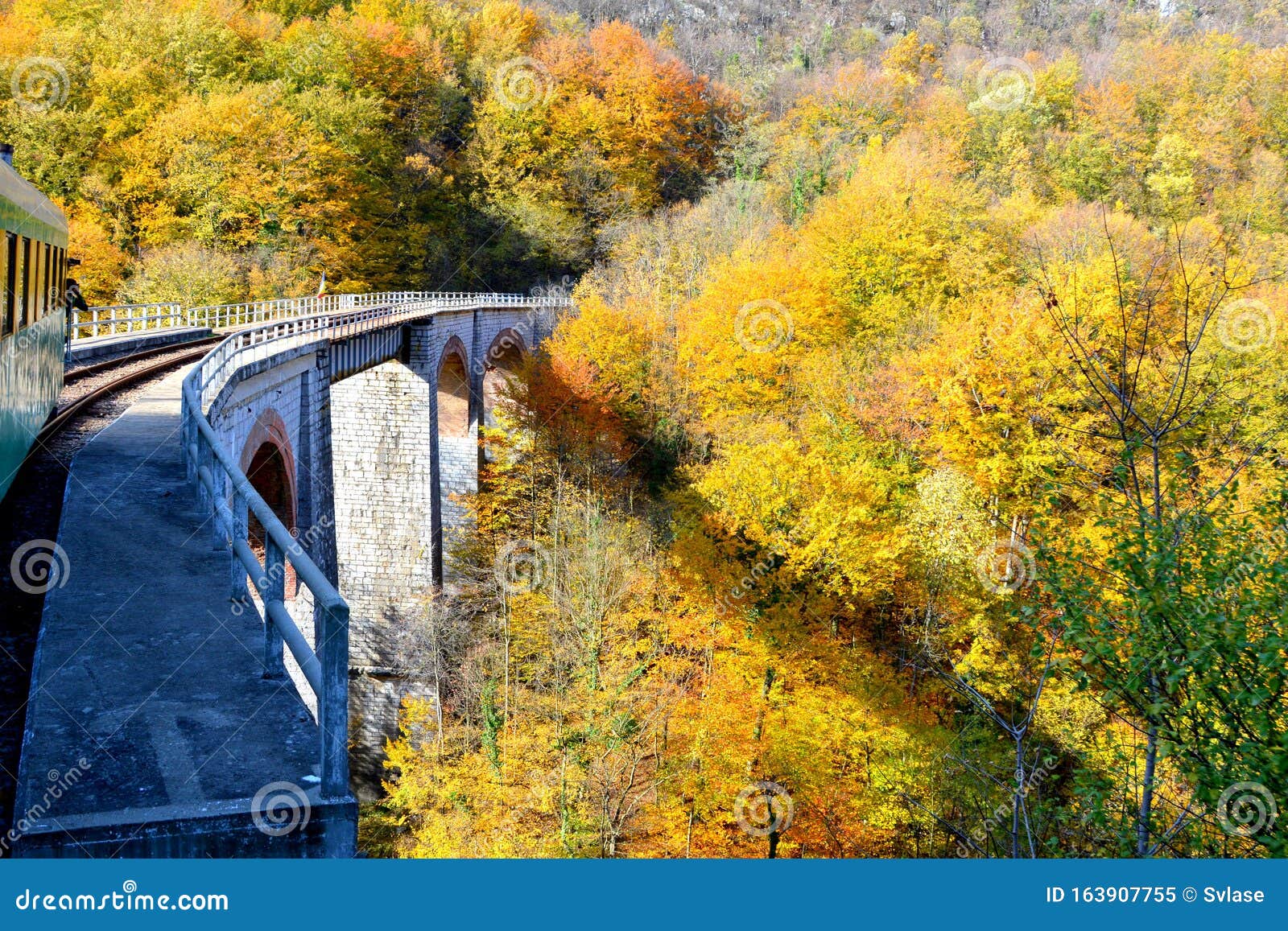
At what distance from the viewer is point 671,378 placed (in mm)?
38562

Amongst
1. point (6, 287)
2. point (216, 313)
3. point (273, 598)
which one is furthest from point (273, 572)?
point (216, 313)

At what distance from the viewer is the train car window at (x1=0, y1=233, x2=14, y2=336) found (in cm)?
775

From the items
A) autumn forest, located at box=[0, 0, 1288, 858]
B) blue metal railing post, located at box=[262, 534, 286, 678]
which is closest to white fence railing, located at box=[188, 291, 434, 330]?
autumn forest, located at box=[0, 0, 1288, 858]

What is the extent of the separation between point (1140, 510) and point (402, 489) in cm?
→ 2981

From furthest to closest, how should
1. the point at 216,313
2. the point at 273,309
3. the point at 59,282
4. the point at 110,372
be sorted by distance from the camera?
the point at 273,309, the point at 216,313, the point at 110,372, the point at 59,282

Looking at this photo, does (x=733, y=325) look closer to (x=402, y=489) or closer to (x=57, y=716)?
(x=402, y=489)

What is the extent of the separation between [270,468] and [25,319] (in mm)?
9801

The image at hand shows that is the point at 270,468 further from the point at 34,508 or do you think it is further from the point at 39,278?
the point at 34,508

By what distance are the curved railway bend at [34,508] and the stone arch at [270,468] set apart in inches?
71.4

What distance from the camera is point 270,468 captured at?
1861cm

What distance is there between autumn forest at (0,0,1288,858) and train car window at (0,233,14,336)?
7763 millimetres

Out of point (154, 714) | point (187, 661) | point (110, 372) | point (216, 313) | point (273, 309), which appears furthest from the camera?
point (273, 309)

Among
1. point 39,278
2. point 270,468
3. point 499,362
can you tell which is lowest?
point 270,468

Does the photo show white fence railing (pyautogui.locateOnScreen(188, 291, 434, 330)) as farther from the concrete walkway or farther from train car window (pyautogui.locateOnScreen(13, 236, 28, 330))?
the concrete walkway
